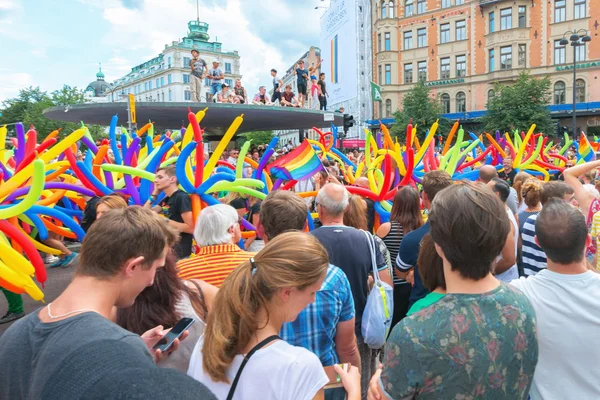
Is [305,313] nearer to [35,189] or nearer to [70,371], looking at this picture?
[70,371]

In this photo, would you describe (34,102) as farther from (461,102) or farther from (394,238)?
(394,238)

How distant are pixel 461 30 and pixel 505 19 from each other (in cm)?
349

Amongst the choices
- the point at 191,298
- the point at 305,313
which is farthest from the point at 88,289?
the point at 305,313

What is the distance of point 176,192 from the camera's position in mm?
4020

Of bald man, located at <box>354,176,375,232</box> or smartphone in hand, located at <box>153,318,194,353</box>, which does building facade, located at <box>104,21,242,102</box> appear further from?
smartphone in hand, located at <box>153,318,194,353</box>

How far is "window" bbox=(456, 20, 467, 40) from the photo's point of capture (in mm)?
36000

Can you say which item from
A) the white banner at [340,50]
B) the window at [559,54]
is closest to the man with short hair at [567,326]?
the white banner at [340,50]

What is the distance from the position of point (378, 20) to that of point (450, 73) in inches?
322

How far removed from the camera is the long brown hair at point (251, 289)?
1.31 meters

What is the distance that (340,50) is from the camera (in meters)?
38.6

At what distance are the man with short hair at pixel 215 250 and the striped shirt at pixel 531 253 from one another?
6.80ft

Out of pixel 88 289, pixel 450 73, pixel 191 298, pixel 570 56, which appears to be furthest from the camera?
pixel 450 73

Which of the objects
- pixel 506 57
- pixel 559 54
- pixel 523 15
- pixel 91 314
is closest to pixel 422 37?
pixel 506 57

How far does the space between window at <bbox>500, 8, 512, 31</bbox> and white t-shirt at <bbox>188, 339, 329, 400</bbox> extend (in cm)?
3854
